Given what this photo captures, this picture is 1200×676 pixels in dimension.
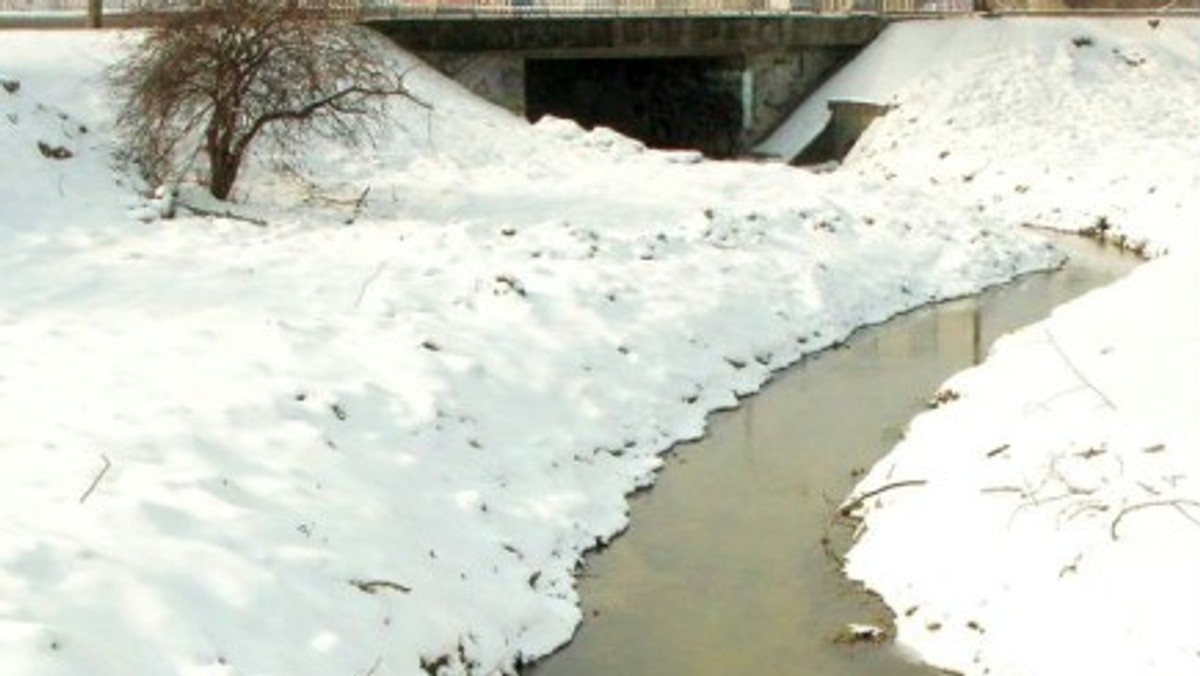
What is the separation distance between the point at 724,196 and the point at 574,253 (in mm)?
6004

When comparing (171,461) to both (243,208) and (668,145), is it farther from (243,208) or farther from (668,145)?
(668,145)

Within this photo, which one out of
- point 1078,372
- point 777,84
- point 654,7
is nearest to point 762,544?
point 1078,372

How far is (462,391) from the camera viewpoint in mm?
14148

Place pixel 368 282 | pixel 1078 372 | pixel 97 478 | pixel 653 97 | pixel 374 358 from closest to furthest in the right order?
pixel 97 478
pixel 1078 372
pixel 374 358
pixel 368 282
pixel 653 97

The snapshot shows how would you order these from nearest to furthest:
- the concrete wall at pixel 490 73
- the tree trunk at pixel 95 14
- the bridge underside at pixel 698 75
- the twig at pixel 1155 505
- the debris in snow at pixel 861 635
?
the twig at pixel 1155 505 → the debris in snow at pixel 861 635 → the tree trunk at pixel 95 14 → the concrete wall at pixel 490 73 → the bridge underside at pixel 698 75

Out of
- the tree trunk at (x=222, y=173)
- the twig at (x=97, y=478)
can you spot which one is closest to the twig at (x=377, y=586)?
the twig at (x=97, y=478)

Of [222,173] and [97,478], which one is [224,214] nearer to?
[222,173]

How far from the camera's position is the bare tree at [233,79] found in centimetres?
2202

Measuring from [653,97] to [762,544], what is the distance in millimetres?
27981

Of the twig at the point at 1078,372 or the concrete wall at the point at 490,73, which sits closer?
the twig at the point at 1078,372

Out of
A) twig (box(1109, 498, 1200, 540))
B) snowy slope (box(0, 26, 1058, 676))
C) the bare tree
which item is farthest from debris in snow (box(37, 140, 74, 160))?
twig (box(1109, 498, 1200, 540))

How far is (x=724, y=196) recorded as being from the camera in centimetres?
2511

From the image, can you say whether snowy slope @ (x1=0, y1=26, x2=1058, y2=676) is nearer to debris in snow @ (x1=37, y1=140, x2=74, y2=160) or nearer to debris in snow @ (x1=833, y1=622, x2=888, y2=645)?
debris in snow @ (x1=37, y1=140, x2=74, y2=160)

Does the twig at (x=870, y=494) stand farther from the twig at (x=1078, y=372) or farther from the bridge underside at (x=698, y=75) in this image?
the bridge underside at (x=698, y=75)
